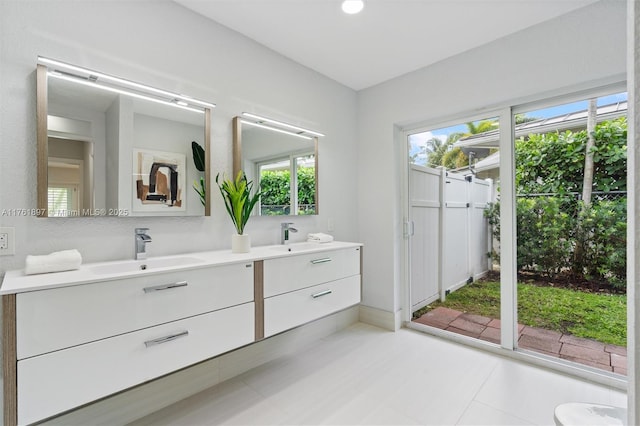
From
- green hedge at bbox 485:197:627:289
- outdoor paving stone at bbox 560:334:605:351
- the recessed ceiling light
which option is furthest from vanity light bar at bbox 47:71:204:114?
outdoor paving stone at bbox 560:334:605:351

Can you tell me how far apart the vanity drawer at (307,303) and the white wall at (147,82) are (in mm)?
624

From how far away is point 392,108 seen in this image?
3.14 m

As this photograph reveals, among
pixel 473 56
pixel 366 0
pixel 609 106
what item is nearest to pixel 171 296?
pixel 366 0

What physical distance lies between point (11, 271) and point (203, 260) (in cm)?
87

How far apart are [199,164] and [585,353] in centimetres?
311

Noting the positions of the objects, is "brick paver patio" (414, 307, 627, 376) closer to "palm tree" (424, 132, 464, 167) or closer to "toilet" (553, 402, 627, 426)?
"palm tree" (424, 132, 464, 167)

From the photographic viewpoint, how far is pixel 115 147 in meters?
1.80

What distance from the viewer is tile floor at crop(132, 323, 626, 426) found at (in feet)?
5.95

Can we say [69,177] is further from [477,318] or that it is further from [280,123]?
[477,318]

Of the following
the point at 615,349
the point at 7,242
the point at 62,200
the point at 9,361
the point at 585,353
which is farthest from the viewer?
the point at 585,353

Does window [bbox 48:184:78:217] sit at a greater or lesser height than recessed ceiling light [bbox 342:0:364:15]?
lesser

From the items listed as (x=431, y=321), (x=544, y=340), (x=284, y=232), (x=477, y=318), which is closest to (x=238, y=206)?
(x=284, y=232)

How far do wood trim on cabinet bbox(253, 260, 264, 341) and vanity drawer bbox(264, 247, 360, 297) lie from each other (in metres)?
0.03

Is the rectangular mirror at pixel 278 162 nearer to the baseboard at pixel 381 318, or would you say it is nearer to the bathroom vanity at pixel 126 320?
the bathroom vanity at pixel 126 320
